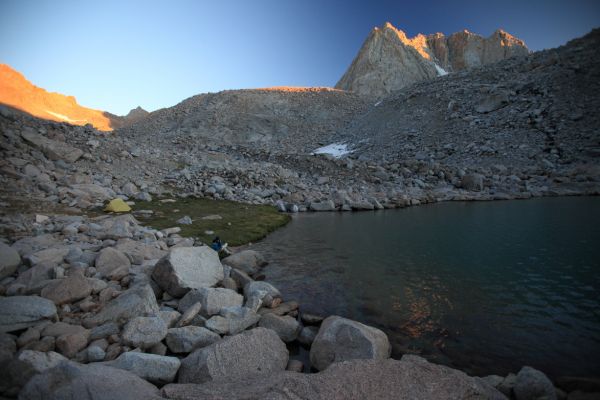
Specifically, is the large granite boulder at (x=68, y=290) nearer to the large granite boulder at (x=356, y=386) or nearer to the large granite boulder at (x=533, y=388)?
the large granite boulder at (x=356, y=386)

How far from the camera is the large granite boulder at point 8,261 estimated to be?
10.9 meters

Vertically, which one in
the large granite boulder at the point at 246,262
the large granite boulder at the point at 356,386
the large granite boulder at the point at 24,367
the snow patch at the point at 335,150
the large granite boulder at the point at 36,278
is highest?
the snow patch at the point at 335,150

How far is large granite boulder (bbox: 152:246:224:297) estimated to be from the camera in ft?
37.4

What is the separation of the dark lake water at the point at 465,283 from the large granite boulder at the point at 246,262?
2.48 feet

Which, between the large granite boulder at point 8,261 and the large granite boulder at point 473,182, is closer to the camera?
the large granite boulder at point 8,261

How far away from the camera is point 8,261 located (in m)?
11.1

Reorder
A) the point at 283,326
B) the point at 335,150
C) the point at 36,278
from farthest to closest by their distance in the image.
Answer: the point at 335,150 < the point at 36,278 < the point at 283,326

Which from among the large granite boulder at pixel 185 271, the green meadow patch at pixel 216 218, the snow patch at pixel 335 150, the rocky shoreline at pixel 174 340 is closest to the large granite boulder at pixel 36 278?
the rocky shoreline at pixel 174 340

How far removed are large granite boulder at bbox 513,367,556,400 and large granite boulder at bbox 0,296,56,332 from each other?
11569mm

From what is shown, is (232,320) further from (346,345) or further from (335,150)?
(335,150)

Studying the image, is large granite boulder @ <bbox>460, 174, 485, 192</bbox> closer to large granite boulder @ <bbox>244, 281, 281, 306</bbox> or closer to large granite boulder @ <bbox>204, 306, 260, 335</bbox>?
large granite boulder @ <bbox>244, 281, 281, 306</bbox>

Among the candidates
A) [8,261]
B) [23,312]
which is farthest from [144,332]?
[8,261]

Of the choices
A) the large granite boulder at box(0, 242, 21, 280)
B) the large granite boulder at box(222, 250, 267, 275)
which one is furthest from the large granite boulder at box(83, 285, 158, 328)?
the large granite boulder at box(222, 250, 267, 275)

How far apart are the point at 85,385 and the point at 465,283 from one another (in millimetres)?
12983
